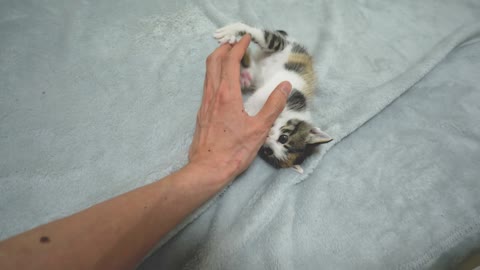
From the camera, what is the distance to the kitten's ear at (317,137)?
1008 mm

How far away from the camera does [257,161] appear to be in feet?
3.59

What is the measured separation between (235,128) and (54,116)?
0.72 m

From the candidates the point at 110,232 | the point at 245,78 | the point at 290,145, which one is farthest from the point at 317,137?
the point at 110,232

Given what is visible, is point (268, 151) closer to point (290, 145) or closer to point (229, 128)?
point (290, 145)

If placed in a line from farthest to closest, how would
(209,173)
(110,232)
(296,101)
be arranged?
1. (296,101)
2. (209,173)
3. (110,232)

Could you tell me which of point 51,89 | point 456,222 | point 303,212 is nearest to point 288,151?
point 303,212

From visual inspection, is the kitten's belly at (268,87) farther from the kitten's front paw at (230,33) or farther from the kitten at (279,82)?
the kitten's front paw at (230,33)

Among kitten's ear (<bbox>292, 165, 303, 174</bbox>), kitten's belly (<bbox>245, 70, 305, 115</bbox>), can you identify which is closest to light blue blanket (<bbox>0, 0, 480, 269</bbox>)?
kitten's ear (<bbox>292, 165, 303, 174</bbox>)

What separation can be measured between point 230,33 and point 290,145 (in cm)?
53

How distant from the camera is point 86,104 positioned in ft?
3.65

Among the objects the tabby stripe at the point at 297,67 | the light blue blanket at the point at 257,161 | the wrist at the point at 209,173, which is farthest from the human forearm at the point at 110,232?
the tabby stripe at the point at 297,67

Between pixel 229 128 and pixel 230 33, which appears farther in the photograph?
pixel 230 33

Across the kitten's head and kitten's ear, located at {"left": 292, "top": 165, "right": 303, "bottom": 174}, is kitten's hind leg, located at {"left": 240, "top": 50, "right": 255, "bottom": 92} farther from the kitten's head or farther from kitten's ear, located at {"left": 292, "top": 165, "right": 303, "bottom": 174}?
kitten's ear, located at {"left": 292, "top": 165, "right": 303, "bottom": 174}

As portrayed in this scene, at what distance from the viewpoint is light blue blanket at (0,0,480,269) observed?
0.92 meters
